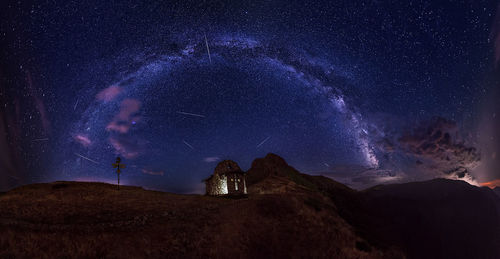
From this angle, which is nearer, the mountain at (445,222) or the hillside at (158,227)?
the hillside at (158,227)

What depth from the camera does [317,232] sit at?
26.5 m

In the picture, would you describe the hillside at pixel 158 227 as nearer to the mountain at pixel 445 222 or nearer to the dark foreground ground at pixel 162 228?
the dark foreground ground at pixel 162 228

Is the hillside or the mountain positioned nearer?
the hillside

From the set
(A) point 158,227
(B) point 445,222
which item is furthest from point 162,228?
(B) point 445,222

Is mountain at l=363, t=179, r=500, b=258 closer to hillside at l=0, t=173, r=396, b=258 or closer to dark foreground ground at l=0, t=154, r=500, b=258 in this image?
dark foreground ground at l=0, t=154, r=500, b=258

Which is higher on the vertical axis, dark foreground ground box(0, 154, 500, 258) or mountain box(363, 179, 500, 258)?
dark foreground ground box(0, 154, 500, 258)

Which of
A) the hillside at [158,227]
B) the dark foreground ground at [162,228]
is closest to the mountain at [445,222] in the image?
the dark foreground ground at [162,228]

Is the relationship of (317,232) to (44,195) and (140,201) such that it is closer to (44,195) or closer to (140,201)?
(140,201)

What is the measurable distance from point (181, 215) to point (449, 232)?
174m

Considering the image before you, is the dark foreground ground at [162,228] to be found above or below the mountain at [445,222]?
above

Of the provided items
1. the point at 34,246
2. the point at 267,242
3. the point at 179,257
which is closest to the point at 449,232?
the point at 267,242

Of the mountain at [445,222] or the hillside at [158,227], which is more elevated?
the hillside at [158,227]

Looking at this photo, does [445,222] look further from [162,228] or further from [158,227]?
[158,227]

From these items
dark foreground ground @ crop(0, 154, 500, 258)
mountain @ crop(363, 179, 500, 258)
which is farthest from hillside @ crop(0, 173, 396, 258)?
mountain @ crop(363, 179, 500, 258)
